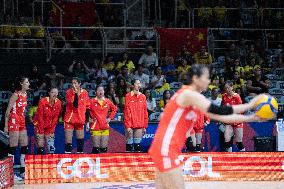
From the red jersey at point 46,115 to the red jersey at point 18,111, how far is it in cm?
44

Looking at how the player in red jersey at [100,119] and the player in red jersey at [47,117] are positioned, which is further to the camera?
the player in red jersey at [100,119]

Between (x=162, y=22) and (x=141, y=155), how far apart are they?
33.4ft

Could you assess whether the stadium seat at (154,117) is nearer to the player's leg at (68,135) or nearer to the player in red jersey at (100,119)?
the player in red jersey at (100,119)

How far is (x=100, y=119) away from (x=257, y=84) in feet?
17.5

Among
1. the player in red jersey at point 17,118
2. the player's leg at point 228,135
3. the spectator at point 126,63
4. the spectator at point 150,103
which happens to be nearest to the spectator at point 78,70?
the spectator at point 126,63

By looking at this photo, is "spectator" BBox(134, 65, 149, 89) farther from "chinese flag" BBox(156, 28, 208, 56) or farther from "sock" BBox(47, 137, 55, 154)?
"sock" BBox(47, 137, 55, 154)

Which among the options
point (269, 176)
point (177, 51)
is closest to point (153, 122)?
point (269, 176)

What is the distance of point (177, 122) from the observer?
6.89 m

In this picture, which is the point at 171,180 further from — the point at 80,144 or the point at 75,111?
the point at 80,144

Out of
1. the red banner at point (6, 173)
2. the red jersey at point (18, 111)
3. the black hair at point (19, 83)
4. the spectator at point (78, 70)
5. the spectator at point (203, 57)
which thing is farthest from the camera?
the spectator at point (203, 57)

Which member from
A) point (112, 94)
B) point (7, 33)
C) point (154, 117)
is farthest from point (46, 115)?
point (7, 33)

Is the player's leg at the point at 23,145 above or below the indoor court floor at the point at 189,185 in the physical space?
above

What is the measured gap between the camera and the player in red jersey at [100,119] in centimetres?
1466

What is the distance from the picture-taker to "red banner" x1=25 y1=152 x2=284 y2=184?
14.2 meters
